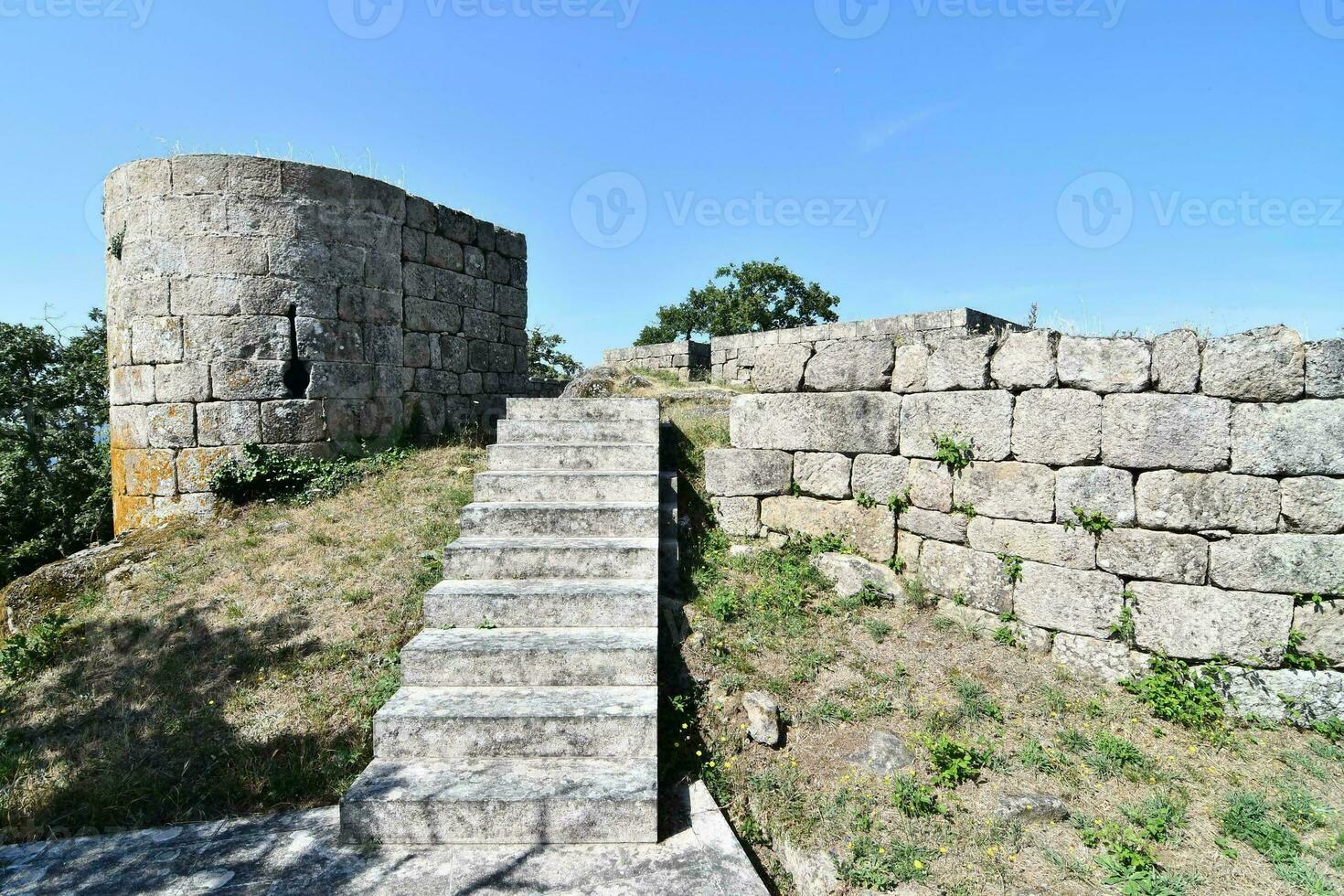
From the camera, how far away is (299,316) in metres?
7.00

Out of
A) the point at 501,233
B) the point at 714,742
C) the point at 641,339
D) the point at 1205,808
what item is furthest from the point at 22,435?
the point at 641,339

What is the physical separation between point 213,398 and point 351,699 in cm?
426

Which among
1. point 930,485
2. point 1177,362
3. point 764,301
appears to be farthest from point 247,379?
point 764,301

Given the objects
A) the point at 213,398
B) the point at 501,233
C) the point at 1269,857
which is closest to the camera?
the point at 1269,857

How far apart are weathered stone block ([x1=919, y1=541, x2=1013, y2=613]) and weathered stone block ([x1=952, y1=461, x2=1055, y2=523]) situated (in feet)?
1.23

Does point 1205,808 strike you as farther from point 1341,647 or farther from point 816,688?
point 816,688

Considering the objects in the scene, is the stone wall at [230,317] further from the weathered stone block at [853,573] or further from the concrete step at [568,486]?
the weathered stone block at [853,573]

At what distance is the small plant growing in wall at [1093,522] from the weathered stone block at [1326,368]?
1.36 metres

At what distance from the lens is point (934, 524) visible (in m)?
5.39

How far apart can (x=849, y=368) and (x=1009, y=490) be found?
1629mm

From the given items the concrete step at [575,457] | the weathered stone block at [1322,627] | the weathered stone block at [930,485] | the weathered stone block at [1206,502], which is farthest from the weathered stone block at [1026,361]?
the concrete step at [575,457]

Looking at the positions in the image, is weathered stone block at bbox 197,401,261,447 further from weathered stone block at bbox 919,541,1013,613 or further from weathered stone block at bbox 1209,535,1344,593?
weathered stone block at bbox 1209,535,1344,593

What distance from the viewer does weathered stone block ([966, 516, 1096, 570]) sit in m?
4.67

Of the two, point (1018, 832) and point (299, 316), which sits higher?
point (299, 316)
